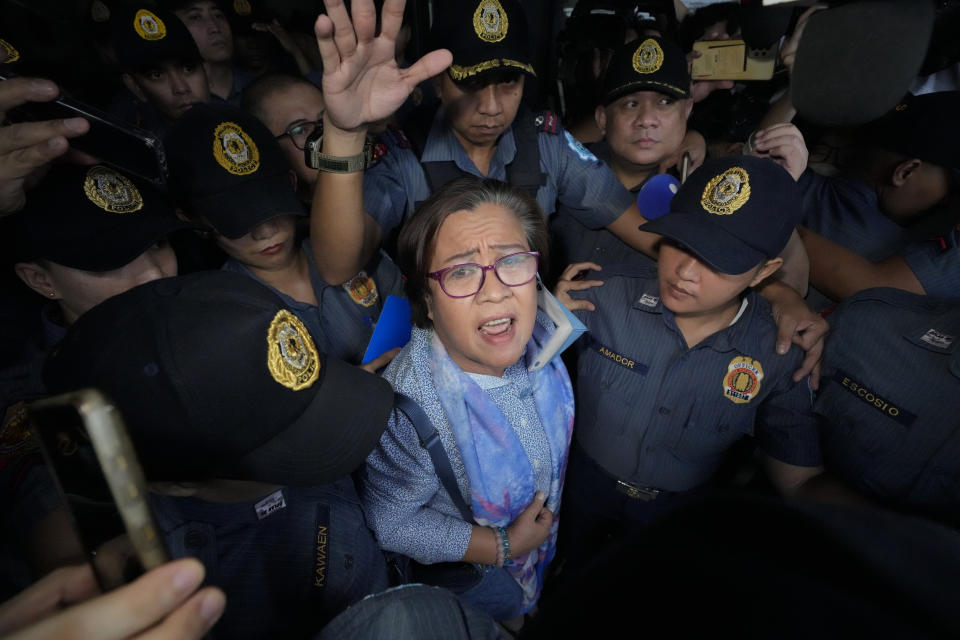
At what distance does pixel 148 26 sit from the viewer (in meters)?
2.66

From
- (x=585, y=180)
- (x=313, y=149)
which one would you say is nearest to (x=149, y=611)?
(x=313, y=149)

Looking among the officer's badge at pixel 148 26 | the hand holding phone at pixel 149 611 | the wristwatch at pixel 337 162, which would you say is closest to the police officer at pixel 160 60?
the officer's badge at pixel 148 26

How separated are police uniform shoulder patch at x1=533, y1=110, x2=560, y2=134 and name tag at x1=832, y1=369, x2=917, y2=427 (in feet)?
5.53

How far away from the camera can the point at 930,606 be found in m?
0.40

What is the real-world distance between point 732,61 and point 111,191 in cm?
268

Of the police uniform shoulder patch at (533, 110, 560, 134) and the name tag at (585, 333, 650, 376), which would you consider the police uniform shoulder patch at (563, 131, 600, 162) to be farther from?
the name tag at (585, 333, 650, 376)

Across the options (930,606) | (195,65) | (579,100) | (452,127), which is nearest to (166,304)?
(930,606)

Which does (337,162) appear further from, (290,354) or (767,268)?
(767,268)

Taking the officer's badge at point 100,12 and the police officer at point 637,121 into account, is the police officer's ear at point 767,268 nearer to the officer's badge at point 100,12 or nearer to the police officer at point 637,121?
the police officer at point 637,121

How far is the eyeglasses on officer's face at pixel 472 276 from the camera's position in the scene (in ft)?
4.91

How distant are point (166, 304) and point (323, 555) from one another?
0.85 metres

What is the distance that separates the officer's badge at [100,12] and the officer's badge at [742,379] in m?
4.79

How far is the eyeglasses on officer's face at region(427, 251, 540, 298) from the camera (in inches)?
58.9

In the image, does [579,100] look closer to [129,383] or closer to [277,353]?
[277,353]
